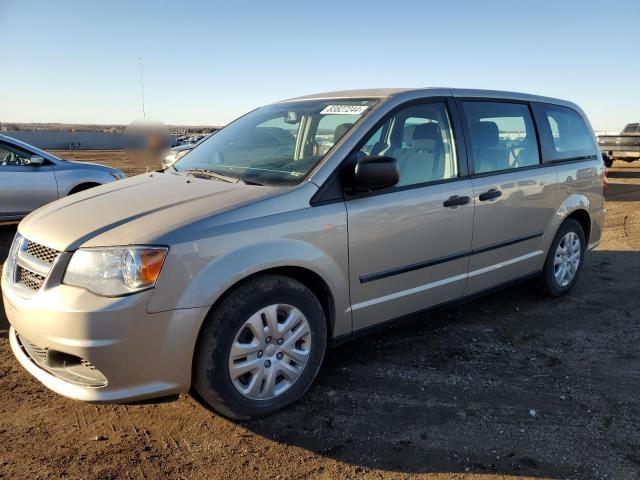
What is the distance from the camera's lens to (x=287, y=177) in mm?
3182

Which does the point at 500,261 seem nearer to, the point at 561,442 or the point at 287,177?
the point at 561,442

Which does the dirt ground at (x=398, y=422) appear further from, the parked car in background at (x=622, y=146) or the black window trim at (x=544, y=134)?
the parked car in background at (x=622, y=146)

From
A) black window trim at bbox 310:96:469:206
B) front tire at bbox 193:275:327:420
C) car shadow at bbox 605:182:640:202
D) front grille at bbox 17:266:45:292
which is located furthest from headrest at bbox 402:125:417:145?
car shadow at bbox 605:182:640:202

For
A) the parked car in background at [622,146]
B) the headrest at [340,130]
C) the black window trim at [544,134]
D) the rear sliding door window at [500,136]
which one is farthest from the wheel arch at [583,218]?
the parked car in background at [622,146]

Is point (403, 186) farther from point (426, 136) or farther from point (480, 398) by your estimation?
point (480, 398)

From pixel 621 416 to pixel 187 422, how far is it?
2466mm

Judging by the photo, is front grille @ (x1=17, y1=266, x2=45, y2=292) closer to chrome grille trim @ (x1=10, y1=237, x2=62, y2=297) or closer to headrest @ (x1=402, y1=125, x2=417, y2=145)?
chrome grille trim @ (x1=10, y1=237, x2=62, y2=297)

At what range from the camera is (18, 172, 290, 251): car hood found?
8.63 ft

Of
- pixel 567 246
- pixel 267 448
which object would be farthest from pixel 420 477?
pixel 567 246

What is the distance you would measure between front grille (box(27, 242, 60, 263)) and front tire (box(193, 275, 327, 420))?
2.82 feet

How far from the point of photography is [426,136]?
149 inches

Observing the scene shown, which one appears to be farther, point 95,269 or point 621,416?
point 621,416

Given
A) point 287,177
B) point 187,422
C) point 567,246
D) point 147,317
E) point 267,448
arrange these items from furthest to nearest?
point 567,246
point 287,177
point 187,422
point 267,448
point 147,317

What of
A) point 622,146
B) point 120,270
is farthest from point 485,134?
point 622,146
